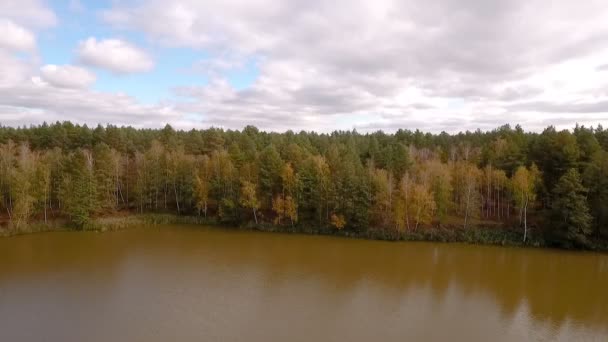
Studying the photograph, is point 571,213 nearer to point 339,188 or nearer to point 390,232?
point 390,232

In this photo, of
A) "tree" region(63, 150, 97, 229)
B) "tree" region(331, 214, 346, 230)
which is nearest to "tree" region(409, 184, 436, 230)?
"tree" region(331, 214, 346, 230)

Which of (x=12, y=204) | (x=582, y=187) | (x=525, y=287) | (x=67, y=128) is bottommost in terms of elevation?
(x=525, y=287)

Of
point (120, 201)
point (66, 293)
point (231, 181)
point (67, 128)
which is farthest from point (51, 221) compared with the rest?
point (67, 128)

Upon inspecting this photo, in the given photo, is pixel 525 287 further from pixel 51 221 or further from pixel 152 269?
pixel 51 221

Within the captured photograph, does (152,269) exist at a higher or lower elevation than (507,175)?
lower

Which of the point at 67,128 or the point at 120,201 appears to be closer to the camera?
Result: the point at 120,201

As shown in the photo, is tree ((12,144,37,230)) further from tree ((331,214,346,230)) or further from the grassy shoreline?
tree ((331,214,346,230))
